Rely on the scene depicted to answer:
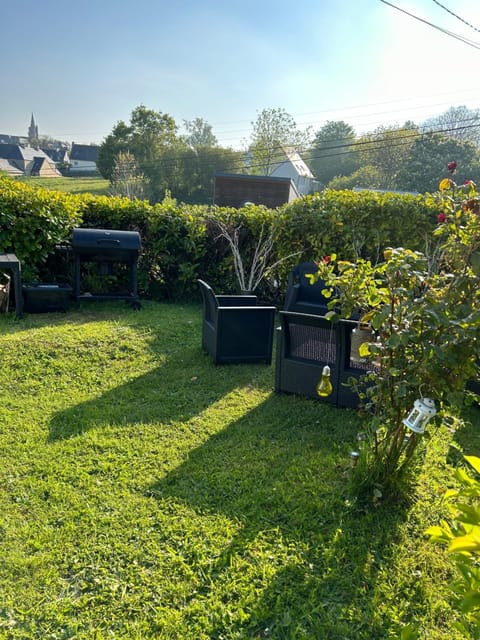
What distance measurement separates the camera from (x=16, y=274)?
4.51 m

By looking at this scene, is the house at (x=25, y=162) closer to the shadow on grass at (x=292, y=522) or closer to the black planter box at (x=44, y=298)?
the black planter box at (x=44, y=298)

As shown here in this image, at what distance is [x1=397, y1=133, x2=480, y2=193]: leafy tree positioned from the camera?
34.8 meters

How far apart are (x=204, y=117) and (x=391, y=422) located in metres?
53.5

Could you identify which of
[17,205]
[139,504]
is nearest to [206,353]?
[139,504]

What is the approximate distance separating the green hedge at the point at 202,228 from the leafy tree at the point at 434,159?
112 ft

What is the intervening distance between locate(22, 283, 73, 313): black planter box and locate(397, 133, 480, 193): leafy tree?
119 feet

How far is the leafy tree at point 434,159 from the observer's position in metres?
Result: 34.8

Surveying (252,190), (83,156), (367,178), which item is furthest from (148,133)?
(83,156)

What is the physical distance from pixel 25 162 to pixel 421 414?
69.4 meters

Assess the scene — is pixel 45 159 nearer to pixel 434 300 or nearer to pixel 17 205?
pixel 17 205

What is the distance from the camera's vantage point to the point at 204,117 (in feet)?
159

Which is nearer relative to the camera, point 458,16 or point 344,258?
point 458,16

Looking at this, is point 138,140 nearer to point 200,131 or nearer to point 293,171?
point 293,171

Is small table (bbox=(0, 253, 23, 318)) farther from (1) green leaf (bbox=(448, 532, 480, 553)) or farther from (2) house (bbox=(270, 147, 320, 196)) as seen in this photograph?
(2) house (bbox=(270, 147, 320, 196))
